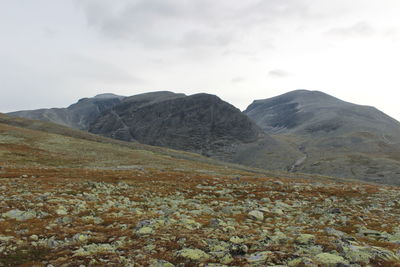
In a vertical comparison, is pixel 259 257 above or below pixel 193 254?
above

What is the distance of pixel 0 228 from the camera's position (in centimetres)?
1178

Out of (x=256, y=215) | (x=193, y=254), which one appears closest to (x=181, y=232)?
(x=193, y=254)

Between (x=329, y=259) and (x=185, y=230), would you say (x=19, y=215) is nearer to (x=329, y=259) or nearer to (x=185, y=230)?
(x=185, y=230)

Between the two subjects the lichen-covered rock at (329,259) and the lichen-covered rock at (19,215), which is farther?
the lichen-covered rock at (19,215)

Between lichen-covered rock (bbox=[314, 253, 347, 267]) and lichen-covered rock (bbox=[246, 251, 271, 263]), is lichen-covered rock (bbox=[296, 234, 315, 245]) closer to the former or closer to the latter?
lichen-covered rock (bbox=[314, 253, 347, 267])

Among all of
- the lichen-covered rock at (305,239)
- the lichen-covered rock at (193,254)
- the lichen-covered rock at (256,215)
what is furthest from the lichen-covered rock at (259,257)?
the lichen-covered rock at (256,215)

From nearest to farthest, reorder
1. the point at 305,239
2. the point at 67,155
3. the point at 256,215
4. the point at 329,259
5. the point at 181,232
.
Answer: the point at 329,259 → the point at 305,239 → the point at 181,232 → the point at 256,215 → the point at 67,155

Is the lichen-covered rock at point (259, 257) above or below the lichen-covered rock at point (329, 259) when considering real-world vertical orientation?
below

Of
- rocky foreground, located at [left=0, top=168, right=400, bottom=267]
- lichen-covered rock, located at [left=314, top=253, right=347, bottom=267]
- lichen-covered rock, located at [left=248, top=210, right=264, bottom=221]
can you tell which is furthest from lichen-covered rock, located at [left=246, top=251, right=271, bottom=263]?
lichen-covered rock, located at [left=248, top=210, right=264, bottom=221]

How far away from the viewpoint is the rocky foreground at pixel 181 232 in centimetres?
936

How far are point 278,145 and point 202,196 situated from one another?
16617 cm

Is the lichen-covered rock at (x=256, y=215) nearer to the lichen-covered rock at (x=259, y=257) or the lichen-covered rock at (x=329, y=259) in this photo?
the lichen-covered rock at (x=259, y=257)

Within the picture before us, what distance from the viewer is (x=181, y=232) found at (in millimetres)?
12133

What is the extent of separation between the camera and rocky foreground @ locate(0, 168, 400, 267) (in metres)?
9.36
